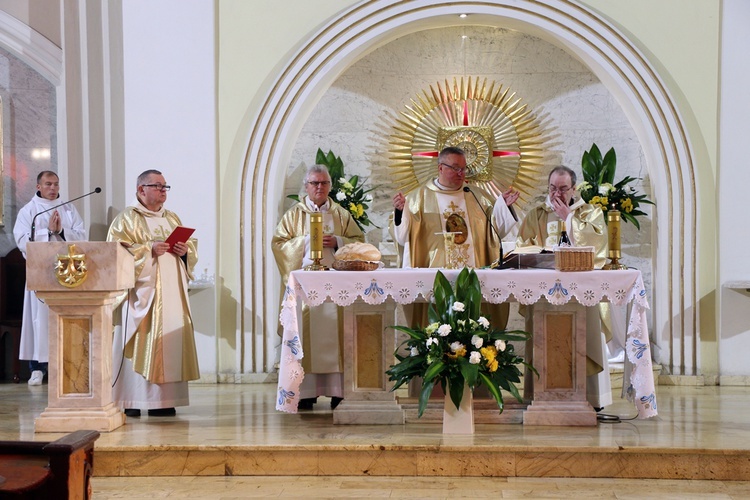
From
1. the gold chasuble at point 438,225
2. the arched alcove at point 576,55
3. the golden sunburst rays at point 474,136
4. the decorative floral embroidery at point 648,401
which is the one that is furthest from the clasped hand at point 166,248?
the golden sunburst rays at point 474,136

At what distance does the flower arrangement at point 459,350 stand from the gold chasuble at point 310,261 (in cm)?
98

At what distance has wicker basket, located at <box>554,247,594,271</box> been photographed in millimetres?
5758

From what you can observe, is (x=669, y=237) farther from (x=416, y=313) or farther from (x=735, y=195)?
(x=416, y=313)

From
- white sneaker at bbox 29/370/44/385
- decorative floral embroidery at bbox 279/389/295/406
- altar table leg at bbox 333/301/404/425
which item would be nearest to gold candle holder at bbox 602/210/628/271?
altar table leg at bbox 333/301/404/425

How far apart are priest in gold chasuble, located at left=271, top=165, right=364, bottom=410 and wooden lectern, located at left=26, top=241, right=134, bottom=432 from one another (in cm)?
134

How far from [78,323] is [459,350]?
226 centimetres

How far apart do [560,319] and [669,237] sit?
284cm

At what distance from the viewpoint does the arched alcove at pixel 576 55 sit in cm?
830

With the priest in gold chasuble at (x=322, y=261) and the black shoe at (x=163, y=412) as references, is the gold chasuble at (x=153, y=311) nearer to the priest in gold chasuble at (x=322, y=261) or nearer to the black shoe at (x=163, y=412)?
the black shoe at (x=163, y=412)

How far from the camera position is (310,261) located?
6.89 meters

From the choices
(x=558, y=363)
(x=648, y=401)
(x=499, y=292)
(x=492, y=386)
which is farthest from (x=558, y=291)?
(x=648, y=401)

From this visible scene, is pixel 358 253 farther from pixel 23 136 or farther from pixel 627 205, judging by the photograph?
pixel 23 136

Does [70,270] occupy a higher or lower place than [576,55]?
lower

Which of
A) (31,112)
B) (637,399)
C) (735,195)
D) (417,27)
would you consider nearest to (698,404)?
(637,399)
